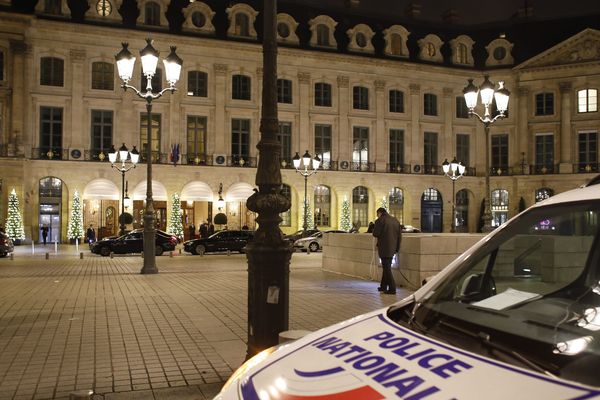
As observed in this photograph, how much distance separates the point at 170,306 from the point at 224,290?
2.75 m

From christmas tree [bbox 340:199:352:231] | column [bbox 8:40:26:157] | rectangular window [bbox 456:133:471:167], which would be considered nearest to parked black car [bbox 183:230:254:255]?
column [bbox 8:40:26:157]

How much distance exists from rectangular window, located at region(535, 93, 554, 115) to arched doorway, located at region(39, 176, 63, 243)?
130ft

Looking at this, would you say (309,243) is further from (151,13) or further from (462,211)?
(462,211)

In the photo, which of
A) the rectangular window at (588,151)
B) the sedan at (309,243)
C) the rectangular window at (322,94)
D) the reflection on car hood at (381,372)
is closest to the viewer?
the reflection on car hood at (381,372)

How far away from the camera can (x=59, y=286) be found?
609 inches

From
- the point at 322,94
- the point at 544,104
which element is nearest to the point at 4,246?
the point at 322,94

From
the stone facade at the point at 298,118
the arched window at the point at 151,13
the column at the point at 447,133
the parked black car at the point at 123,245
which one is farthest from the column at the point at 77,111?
the column at the point at 447,133

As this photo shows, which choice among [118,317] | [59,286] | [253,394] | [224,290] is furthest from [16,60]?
[253,394]

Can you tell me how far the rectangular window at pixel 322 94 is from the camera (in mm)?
48312

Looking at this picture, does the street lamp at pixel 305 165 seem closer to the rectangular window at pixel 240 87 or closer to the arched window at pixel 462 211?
the rectangular window at pixel 240 87

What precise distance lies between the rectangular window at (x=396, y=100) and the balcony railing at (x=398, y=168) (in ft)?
15.5

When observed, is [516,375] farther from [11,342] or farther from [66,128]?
[66,128]

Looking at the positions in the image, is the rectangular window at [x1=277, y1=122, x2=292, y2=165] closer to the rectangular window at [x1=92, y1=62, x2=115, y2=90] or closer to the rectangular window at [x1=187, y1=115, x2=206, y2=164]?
the rectangular window at [x1=187, y1=115, x2=206, y2=164]

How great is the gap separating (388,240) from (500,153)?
43.0 metres
